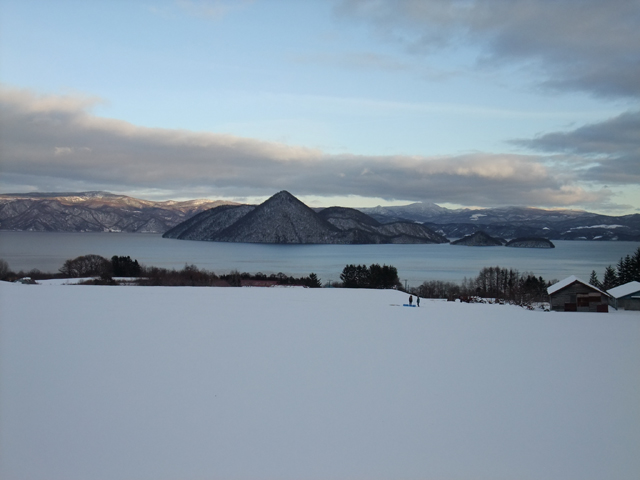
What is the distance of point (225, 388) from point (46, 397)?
5.45 feet

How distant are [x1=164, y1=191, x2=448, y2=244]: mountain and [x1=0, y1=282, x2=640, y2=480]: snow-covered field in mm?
129092

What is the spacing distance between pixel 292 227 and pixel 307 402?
13673 cm

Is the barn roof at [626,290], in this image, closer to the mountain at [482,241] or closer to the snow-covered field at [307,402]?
the snow-covered field at [307,402]

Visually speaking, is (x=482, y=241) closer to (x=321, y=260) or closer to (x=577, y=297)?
(x=321, y=260)

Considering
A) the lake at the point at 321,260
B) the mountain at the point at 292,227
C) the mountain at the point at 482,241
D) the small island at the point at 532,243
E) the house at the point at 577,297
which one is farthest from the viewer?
the mountain at the point at 292,227

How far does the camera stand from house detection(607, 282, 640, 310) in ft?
44.2

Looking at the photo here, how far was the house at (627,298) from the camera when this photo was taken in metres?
13.5

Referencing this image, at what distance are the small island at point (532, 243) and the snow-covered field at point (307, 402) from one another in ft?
370

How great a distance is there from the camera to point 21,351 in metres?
5.77

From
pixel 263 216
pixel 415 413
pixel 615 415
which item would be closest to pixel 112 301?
pixel 415 413

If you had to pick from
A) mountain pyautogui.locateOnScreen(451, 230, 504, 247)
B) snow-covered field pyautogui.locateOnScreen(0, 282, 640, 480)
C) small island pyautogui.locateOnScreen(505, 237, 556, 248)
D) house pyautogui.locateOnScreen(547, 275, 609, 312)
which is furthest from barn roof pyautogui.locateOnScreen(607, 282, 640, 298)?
mountain pyautogui.locateOnScreen(451, 230, 504, 247)

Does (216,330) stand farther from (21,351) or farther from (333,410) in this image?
(333,410)

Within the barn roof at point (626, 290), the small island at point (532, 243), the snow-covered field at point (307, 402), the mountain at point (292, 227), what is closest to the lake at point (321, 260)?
the small island at point (532, 243)

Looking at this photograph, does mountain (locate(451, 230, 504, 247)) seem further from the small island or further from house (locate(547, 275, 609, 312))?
house (locate(547, 275, 609, 312))
